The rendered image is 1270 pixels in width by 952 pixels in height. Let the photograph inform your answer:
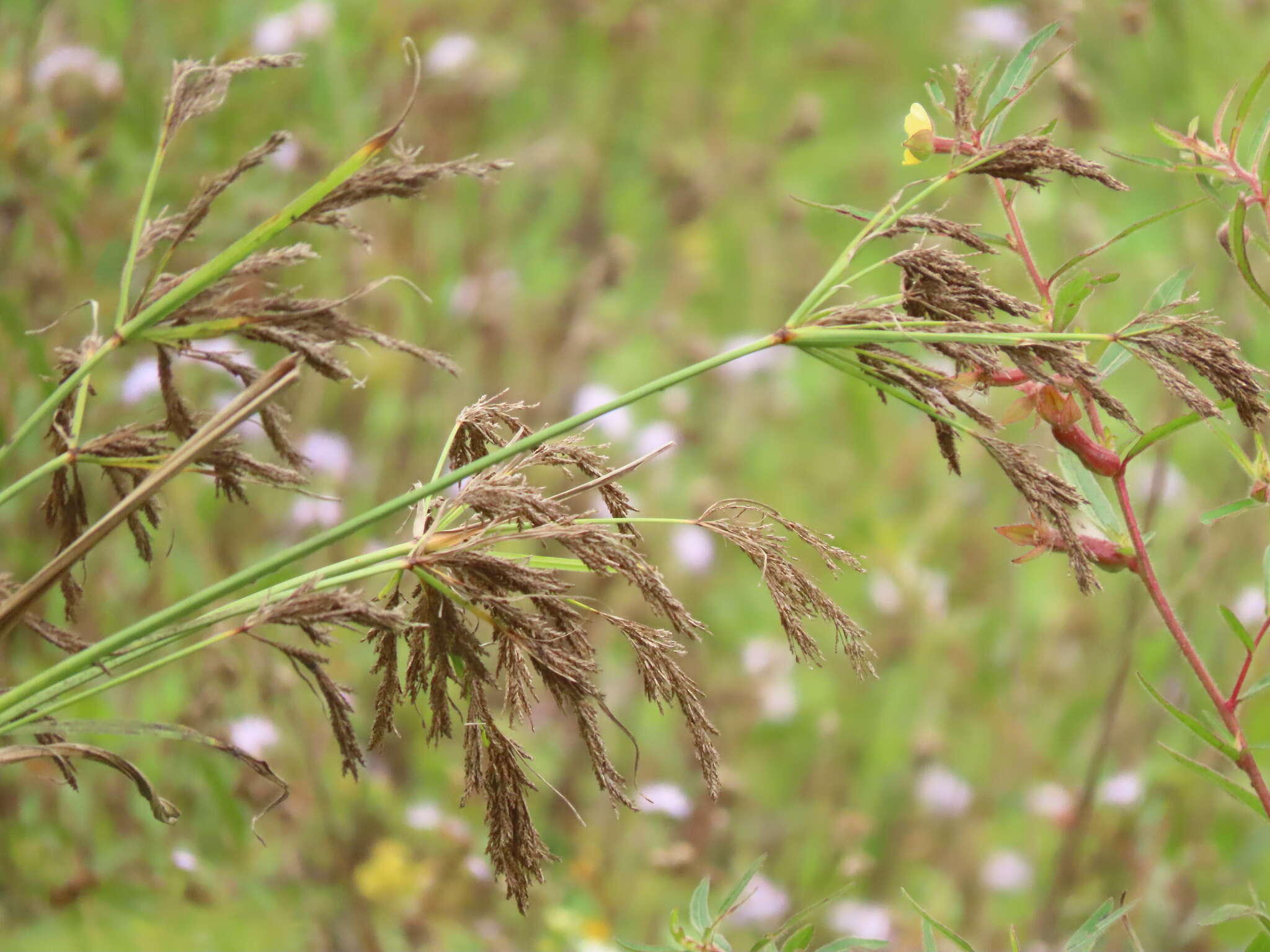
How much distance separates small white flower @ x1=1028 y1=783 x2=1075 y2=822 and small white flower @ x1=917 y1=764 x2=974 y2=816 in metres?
0.11

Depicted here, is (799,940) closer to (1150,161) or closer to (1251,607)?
(1150,161)

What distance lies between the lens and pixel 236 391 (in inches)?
90.7

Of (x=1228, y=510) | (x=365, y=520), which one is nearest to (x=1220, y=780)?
(x=1228, y=510)

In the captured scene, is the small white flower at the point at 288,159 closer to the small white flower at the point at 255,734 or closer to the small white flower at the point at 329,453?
the small white flower at the point at 329,453

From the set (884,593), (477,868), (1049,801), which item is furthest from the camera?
(884,593)

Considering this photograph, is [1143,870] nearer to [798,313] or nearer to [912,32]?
→ [798,313]

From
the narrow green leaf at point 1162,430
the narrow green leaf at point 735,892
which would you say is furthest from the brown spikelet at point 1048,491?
the narrow green leaf at point 735,892

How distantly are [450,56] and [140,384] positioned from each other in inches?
54.1

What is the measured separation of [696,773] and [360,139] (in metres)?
1.42

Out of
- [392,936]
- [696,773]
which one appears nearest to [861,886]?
[696,773]

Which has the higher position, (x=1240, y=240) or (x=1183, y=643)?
(x=1240, y=240)

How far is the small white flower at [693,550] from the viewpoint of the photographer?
2.66m

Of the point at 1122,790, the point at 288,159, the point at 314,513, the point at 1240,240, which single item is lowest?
the point at 1122,790

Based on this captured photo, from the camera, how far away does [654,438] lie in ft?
8.63
